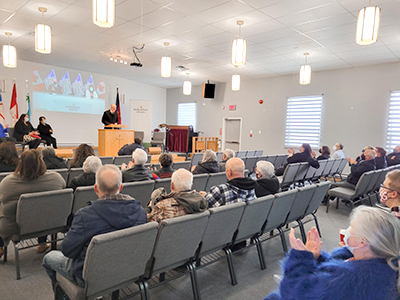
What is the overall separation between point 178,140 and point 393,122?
8.13 metres

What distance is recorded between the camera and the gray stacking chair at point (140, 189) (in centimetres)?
274

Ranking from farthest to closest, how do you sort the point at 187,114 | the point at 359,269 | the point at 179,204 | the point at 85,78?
the point at 187,114, the point at 85,78, the point at 179,204, the point at 359,269

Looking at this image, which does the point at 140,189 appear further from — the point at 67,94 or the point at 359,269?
the point at 67,94

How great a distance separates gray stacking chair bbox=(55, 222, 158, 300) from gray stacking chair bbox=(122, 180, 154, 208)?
3.72 feet

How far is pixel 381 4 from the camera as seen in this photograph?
4.20 meters

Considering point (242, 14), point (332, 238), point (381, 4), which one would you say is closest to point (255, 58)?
point (242, 14)

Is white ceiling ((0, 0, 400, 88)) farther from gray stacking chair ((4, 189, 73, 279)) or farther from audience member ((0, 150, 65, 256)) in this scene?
gray stacking chair ((4, 189, 73, 279))

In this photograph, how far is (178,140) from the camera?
12234 mm

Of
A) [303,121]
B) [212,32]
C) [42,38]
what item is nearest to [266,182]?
[212,32]

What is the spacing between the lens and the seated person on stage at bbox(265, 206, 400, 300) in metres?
1.00

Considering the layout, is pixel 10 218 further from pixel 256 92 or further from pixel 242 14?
pixel 256 92

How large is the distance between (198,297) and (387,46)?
7062 mm

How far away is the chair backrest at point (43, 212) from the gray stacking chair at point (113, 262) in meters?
0.76

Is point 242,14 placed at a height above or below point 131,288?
above
